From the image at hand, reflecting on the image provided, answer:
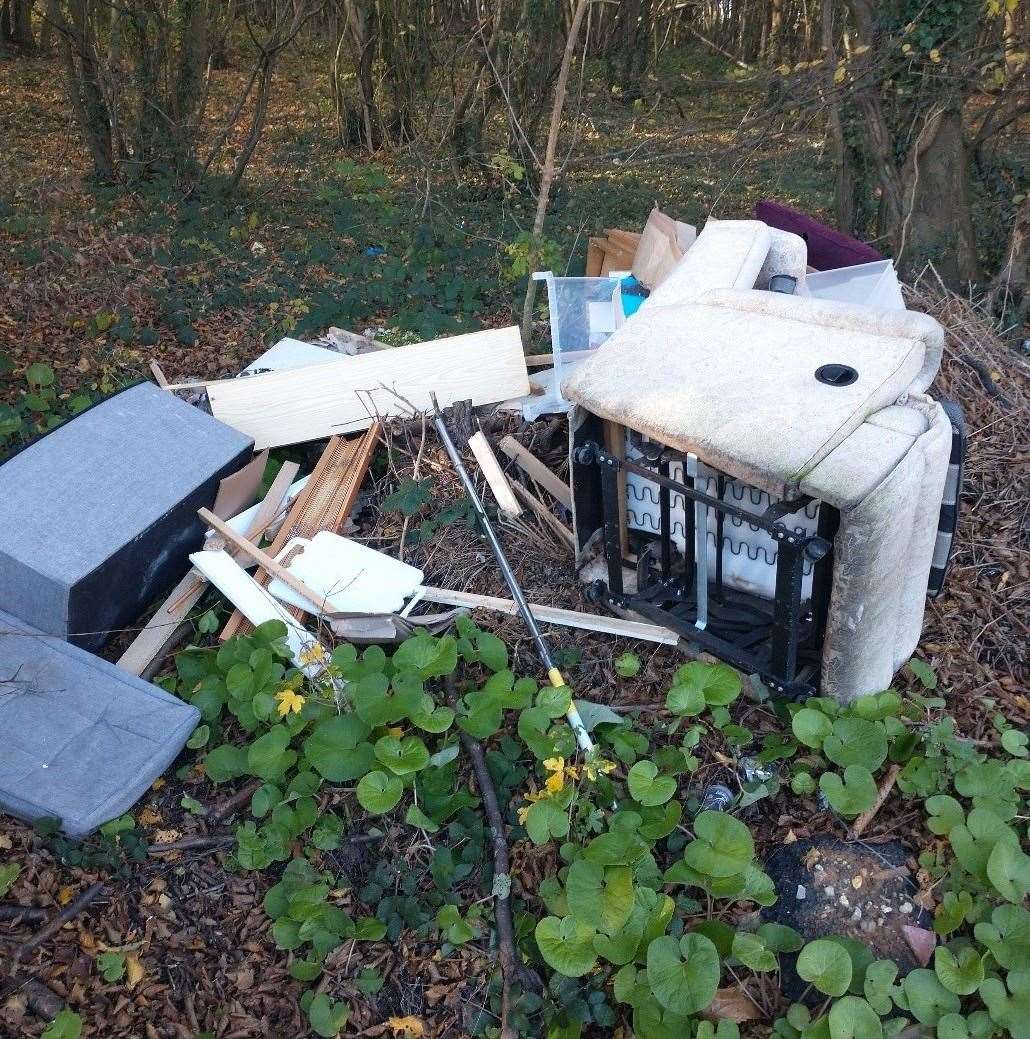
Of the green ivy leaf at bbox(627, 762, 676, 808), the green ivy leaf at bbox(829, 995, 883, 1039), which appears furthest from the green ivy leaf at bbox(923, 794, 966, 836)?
the green ivy leaf at bbox(627, 762, 676, 808)

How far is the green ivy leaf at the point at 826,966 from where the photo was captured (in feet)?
7.22

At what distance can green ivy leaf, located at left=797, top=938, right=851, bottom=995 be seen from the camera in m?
2.20

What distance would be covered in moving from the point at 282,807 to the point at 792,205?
29.0 feet

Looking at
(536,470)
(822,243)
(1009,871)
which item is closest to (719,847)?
(1009,871)

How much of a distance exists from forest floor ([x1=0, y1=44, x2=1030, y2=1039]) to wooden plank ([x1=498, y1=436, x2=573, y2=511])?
13 centimetres

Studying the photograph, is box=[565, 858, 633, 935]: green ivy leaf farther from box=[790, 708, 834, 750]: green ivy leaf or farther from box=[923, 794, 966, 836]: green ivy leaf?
box=[923, 794, 966, 836]: green ivy leaf

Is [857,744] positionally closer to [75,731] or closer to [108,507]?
[75,731]

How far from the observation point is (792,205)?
965 centimetres

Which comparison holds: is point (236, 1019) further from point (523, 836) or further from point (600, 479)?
point (600, 479)

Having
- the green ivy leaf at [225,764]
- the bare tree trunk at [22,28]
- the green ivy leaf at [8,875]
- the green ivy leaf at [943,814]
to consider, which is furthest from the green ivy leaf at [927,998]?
the bare tree trunk at [22,28]

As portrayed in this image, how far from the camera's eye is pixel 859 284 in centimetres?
404

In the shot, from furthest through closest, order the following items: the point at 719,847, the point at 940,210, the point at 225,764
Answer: the point at 940,210, the point at 225,764, the point at 719,847

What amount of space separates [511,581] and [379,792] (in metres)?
0.98

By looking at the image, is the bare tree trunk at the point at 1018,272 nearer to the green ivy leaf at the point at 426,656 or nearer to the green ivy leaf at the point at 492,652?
the green ivy leaf at the point at 492,652
